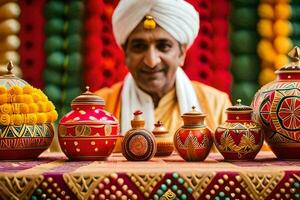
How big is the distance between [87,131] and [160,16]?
978mm

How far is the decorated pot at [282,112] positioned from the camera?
1.18 metres

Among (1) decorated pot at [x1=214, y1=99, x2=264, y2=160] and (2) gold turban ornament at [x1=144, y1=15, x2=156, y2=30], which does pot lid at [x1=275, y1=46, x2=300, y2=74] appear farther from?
(2) gold turban ornament at [x1=144, y1=15, x2=156, y2=30]

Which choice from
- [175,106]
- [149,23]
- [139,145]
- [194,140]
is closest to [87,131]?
[139,145]

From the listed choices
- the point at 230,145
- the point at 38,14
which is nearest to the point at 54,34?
the point at 38,14

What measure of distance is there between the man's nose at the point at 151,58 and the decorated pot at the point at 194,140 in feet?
2.98

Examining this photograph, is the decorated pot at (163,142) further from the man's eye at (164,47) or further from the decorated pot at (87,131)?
the man's eye at (164,47)

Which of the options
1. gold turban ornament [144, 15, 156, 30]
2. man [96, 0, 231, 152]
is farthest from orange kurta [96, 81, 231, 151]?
gold turban ornament [144, 15, 156, 30]

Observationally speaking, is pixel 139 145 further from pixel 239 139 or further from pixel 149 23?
pixel 149 23

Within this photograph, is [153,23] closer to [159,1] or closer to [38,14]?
[159,1]

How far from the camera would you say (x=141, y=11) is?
2.08 m

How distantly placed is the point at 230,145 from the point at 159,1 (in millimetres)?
986

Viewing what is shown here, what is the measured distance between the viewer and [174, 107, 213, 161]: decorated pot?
120cm

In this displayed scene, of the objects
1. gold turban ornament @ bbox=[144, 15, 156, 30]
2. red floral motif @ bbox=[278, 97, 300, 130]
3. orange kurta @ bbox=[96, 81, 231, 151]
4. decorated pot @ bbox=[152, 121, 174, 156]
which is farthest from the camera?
orange kurta @ bbox=[96, 81, 231, 151]

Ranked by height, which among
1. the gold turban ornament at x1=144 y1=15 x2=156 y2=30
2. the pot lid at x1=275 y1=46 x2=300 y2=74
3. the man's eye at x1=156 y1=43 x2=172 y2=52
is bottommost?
the pot lid at x1=275 y1=46 x2=300 y2=74
